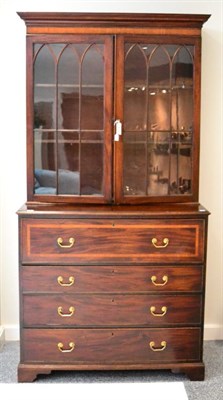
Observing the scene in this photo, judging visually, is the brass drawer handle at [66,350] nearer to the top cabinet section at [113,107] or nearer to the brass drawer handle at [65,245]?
the brass drawer handle at [65,245]

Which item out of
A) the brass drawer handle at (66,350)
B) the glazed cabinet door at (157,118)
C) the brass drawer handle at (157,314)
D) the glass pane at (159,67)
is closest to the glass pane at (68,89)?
the glazed cabinet door at (157,118)

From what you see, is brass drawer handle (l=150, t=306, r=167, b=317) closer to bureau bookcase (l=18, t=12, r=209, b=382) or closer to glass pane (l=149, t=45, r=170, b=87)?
bureau bookcase (l=18, t=12, r=209, b=382)

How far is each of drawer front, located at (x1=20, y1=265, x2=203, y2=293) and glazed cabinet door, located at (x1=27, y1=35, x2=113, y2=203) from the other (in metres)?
0.39

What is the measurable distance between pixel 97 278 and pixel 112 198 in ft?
1.46

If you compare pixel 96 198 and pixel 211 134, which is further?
pixel 211 134

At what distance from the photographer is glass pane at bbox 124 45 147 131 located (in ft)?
9.07

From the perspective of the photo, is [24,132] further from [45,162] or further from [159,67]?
[159,67]

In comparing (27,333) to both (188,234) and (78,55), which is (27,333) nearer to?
(188,234)

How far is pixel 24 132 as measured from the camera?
3.16m

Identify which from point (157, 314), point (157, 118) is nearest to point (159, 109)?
point (157, 118)

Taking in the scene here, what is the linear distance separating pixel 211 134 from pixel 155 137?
1.65 feet

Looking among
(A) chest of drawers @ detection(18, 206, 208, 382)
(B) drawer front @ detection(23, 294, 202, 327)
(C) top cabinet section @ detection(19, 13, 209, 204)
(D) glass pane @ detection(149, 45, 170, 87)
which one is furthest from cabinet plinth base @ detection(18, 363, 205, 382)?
(D) glass pane @ detection(149, 45, 170, 87)

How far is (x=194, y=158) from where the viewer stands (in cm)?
286

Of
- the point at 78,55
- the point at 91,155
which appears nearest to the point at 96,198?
the point at 91,155
